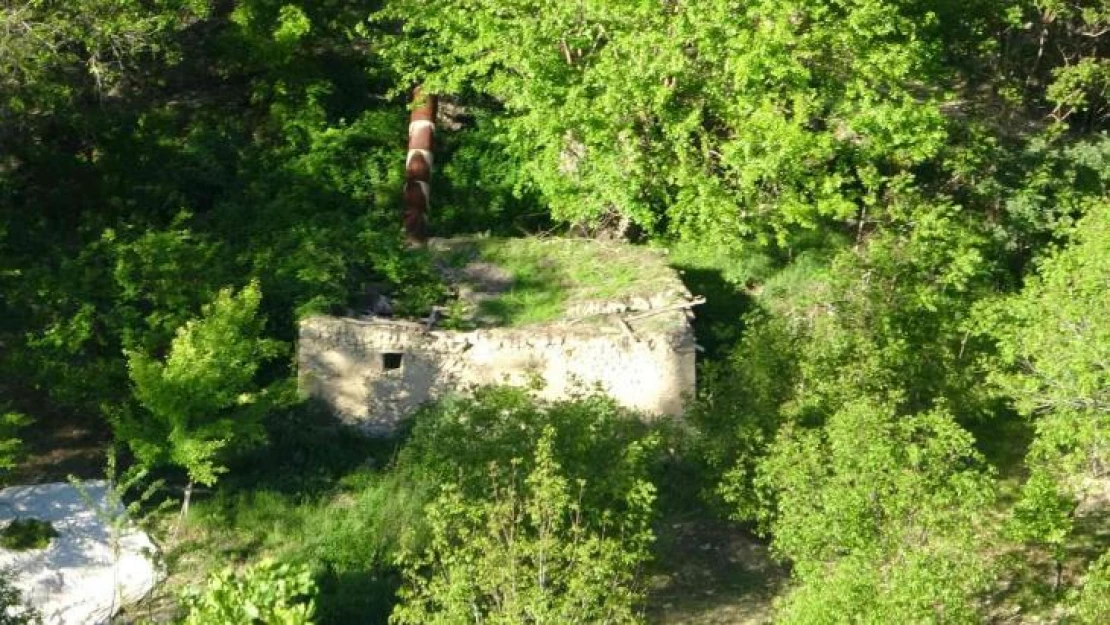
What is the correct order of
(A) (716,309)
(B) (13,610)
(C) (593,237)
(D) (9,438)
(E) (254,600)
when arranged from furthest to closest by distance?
1. (C) (593,237)
2. (A) (716,309)
3. (D) (9,438)
4. (B) (13,610)
5. (E) (254,600)

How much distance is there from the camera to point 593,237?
20.4 metres

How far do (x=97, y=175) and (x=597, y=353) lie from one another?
867cm

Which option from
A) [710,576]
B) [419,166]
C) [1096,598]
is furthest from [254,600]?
[419,166]

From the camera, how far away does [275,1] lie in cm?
2131

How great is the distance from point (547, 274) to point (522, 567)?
762 centimetres

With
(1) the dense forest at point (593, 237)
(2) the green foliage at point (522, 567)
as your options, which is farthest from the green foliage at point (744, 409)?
(2) the green foliage at point (522, 567)

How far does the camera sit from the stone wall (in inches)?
685

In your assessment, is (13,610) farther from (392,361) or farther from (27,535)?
(392,361)

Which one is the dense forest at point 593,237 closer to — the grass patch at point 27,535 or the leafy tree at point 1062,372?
the leafy tree at point 1062,372

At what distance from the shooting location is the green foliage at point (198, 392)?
1474 centimetres

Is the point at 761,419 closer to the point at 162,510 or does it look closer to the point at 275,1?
the point at 162,510

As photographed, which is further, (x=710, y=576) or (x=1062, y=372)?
(x=710, y=576)

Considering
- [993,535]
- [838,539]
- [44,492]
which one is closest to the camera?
[838,539]

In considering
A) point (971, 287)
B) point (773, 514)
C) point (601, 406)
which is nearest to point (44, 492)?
point (601, 406)
